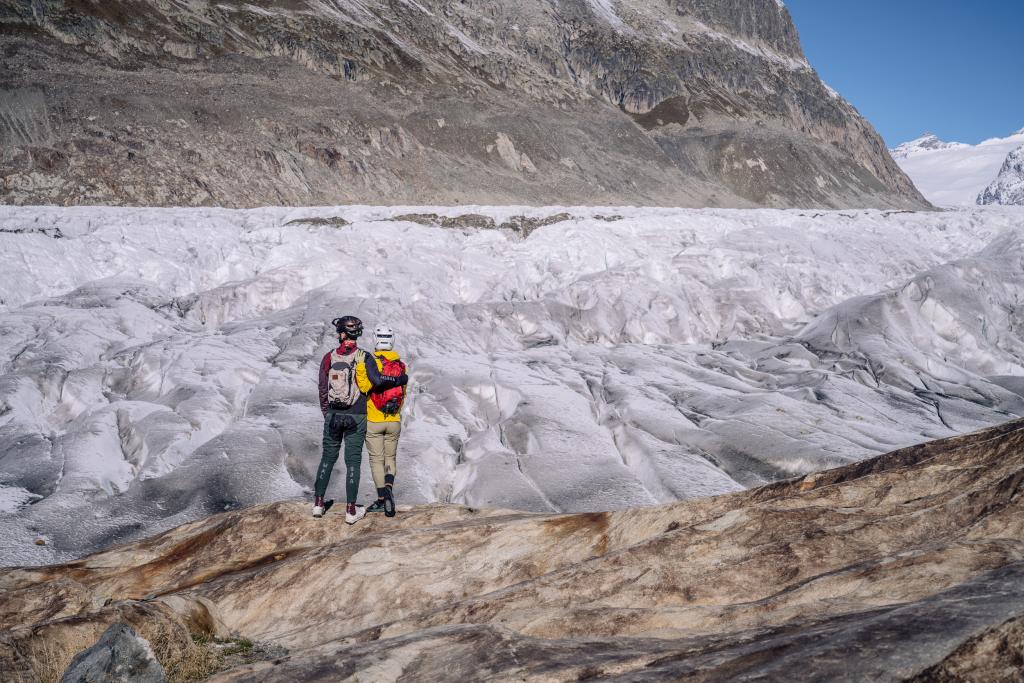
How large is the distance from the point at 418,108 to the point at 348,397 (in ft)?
216

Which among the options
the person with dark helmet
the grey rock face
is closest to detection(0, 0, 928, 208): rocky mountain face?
the person with dark helmet

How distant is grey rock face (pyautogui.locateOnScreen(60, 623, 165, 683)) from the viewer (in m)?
4.09

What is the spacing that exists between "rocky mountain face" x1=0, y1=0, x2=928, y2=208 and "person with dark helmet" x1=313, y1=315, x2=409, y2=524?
45.8 meters

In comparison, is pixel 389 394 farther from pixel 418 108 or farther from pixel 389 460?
pixel 418 108

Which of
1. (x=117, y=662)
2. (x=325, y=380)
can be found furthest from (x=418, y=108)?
(x=117, y=662)

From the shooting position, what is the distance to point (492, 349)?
86.9 feet

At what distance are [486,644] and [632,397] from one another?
1905cm

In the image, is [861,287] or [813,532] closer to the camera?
[813,532]

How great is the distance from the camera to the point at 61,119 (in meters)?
49.5

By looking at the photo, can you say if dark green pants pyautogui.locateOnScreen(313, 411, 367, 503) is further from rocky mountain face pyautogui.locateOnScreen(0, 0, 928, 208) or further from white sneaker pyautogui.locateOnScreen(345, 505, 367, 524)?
rocky mountain face pyautogui.locateOnScreen(0, 0, 928, 208)

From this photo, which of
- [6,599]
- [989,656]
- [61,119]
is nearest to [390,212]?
[61,119]

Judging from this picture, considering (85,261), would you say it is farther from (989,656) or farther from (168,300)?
(989,656)

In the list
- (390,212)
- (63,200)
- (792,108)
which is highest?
(792,108)

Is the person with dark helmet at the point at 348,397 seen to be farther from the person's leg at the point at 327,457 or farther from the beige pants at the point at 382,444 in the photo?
the beige pants at the point at 382,444
